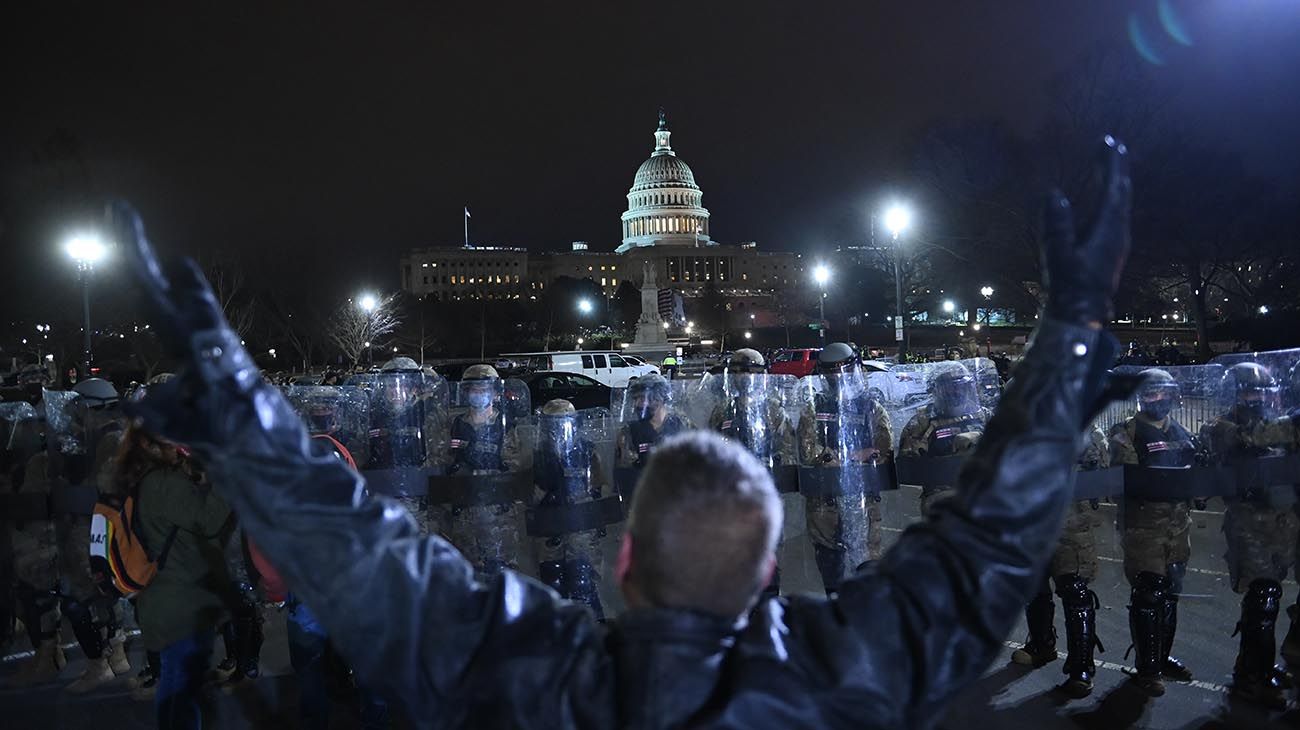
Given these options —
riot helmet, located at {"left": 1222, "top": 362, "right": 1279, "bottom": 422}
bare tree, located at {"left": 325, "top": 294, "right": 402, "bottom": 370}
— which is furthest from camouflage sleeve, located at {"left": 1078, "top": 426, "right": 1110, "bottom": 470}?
bare tree, located at {"left": 325, "top": 294, "right": 402, "bottom": 370}

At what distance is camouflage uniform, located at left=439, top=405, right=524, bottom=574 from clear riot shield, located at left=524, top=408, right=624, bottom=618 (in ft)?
0.62

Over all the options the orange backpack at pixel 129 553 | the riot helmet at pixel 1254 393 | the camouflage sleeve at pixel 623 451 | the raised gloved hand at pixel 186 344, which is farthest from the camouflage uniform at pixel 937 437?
the raised gloved hand at pixel 186 344

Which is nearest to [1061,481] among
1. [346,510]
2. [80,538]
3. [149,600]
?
[346,510]

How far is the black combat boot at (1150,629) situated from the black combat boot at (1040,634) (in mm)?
546

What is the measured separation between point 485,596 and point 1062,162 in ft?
94.3

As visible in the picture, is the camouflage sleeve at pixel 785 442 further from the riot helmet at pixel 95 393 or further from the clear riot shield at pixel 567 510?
the riot helmet at pixel 95 393

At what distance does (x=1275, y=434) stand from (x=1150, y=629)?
146 centimetres

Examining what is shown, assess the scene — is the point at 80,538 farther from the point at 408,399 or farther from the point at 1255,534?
the point at 1255,534

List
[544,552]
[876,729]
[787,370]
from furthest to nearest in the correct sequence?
[787,370] → [544,552] → [876,729]

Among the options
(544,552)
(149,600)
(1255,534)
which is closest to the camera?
(149,600)

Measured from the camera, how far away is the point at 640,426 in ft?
21.4

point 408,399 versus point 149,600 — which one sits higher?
point 408,399

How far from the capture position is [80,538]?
664 centimetres

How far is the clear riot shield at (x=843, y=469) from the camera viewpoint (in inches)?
242
